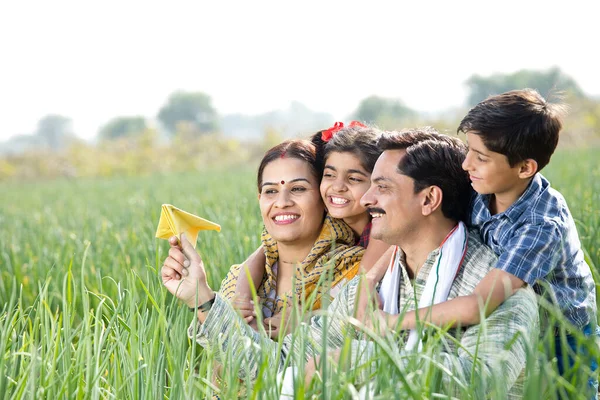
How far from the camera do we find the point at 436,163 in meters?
2.05

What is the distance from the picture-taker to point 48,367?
1.85m

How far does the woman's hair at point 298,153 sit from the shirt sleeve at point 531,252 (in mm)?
851

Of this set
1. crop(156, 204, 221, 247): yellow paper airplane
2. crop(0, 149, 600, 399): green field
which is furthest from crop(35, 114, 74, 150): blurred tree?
crop(156, 204, 221, 247): yellow paper airplane

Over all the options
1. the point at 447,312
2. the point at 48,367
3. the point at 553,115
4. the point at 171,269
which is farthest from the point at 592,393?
the point at 48,367

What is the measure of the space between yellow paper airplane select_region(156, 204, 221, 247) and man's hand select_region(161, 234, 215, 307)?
45 mm

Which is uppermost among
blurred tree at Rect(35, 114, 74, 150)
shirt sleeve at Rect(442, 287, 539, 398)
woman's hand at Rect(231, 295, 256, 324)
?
shirt sleeve at Rect(442, 287, 539, 398)

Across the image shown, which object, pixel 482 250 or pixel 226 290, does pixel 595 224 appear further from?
pixel 226 290

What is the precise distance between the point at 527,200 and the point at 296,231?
807mm

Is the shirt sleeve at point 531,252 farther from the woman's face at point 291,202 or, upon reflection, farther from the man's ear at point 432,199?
the woman's face at point 291,202

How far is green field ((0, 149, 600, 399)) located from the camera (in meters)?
1.55

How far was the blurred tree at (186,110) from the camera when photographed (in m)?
81.4

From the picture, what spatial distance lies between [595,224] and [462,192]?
1279mm

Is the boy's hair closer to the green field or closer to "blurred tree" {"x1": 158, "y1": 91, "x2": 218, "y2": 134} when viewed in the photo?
the green field

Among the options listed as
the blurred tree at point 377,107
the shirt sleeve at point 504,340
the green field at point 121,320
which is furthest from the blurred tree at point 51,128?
the shirt sleeve at point 504,340
